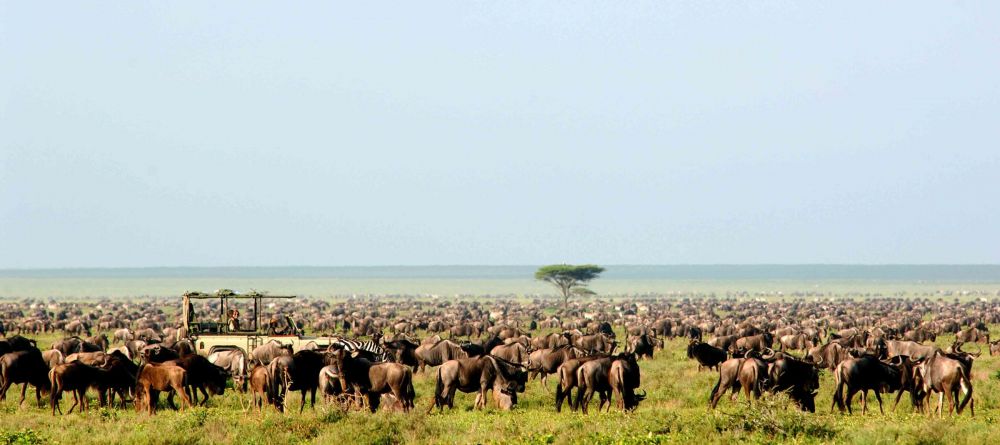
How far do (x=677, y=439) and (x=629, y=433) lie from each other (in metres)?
0.83

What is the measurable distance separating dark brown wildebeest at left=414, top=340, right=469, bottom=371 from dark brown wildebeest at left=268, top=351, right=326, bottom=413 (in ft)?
26.2

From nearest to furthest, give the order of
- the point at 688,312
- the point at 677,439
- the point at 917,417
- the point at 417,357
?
1. the point at 677,439
2. the point at 917,417
3. the point at 417,357
4. the point at 688,312

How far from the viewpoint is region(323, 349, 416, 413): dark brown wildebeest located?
830 inches

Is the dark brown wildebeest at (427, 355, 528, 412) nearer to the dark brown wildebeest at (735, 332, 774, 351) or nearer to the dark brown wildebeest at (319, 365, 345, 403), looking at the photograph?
the dark brown wildebeest at (319, 365, 345, 403)

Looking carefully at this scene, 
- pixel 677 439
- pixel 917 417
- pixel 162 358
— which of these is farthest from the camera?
pixel 162 358

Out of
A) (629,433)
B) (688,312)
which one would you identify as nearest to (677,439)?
(629,433)

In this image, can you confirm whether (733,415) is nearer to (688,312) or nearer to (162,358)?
(162,358)

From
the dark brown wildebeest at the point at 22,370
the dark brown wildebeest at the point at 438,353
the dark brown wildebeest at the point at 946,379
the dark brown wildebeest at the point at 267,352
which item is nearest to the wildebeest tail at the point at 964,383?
the dark brown wildebeest at the point at 946,379

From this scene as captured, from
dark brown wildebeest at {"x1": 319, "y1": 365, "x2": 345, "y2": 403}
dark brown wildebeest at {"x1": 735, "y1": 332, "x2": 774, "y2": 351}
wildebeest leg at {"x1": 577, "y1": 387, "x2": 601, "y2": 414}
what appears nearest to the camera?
dark brown wildebeest at {"x1": 319, "y1": 365, "x2": 345, "y2": 403}

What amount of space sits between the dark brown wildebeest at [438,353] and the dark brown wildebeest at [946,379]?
13244 mm

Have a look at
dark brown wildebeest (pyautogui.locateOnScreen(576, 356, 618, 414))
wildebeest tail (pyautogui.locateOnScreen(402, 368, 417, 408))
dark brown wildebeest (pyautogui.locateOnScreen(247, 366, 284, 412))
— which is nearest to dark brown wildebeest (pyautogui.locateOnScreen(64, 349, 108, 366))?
dark brown wildebeest (pyautogui.locateOnScreen(247, 366, 284, 412))

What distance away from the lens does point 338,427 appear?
61.0 feet

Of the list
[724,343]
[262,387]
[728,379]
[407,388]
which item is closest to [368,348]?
[262,387]

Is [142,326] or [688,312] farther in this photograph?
[688,312]
